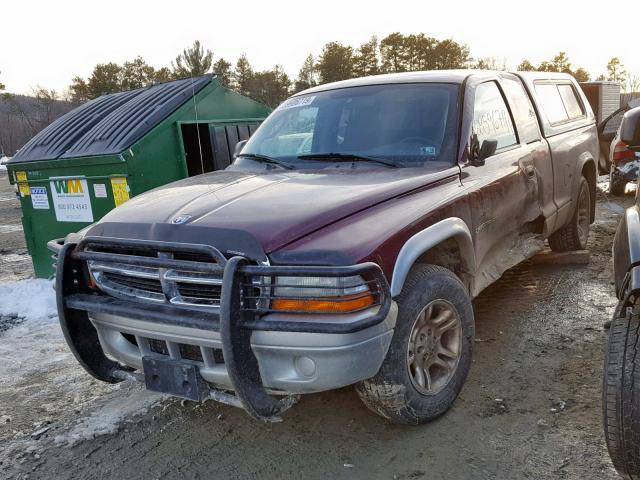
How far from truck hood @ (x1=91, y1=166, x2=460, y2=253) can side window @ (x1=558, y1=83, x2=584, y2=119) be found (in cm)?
278

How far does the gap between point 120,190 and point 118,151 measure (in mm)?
383

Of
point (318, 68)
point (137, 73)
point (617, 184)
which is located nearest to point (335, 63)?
point (318, 68)

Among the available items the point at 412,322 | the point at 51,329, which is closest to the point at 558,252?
the point at 412,322

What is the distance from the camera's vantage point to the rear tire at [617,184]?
383 inches

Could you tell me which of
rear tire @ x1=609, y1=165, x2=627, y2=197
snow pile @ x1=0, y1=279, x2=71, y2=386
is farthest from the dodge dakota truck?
rear tire @ x1=609, y1=165, x2=627, y2=197

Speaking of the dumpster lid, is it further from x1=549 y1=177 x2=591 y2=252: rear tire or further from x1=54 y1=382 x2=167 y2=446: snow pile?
x1=549 y1=177 x2=591 y2=252: rear tire

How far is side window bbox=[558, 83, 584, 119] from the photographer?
552 cm

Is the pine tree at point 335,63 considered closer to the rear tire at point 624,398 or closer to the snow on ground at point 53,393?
the snow on ground at point 53,393

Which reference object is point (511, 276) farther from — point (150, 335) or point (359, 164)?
point (150, 335)

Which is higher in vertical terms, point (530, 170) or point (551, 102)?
point (551, 102)

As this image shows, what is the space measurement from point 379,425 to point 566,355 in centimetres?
148

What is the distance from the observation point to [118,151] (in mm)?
5426

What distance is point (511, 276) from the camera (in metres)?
5.49

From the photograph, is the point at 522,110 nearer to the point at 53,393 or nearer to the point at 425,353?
the point at 425,353
